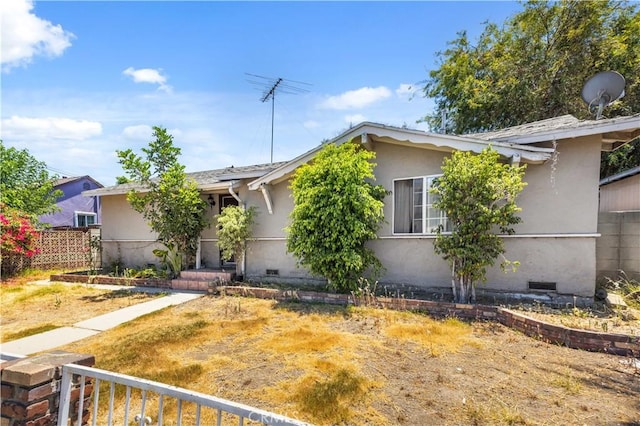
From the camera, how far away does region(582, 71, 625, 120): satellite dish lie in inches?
285

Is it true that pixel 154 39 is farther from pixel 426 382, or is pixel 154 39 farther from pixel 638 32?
pixel 638 32

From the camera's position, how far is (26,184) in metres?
21.6

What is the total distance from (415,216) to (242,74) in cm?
952

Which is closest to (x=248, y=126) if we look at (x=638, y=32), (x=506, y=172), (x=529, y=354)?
(x=506, y=172)

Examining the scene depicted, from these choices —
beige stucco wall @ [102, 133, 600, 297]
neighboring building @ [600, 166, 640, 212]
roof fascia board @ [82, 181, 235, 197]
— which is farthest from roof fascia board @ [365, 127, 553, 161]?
neighboring building @ [600, 166, 640, 212]

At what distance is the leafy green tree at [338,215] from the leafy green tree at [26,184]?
19414 mm

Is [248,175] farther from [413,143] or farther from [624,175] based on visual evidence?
[624,175]

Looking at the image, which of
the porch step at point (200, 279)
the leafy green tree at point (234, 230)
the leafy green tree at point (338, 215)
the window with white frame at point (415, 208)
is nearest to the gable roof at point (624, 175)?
the window with white frame at point (415, 208)

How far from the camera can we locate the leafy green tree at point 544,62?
13.0 m

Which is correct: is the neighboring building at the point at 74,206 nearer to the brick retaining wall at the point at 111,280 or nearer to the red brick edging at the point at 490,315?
the brick retaining wall at the point at 111,280

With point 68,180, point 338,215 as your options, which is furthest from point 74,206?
point 338,215

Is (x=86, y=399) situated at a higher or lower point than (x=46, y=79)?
lower

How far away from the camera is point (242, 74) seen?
12594 mm

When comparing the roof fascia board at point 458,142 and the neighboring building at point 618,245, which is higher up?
the roof fascia board at point 458,142
